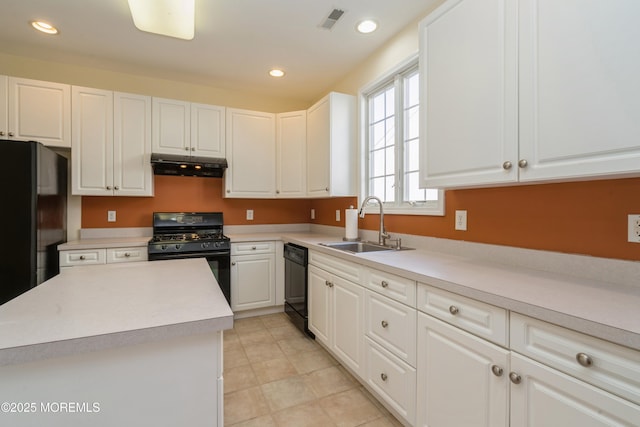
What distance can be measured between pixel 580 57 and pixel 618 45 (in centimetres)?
10

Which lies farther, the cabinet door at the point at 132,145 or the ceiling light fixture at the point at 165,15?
the cabinet door at the point at 132,145

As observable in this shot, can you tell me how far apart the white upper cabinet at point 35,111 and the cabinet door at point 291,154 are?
6.49 feet

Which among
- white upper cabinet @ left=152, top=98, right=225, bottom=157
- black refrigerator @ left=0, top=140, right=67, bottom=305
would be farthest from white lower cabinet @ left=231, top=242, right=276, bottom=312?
black refrigerator @ left=0, top=140, right=67, bottom=305

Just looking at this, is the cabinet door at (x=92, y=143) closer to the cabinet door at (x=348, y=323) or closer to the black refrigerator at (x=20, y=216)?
the black refrigerator at (x=20, y=216)

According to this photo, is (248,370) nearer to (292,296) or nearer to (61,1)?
(292,296)

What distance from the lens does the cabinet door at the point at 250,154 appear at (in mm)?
3279

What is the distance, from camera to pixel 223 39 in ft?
8.17

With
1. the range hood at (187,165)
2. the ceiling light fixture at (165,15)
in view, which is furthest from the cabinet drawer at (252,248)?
the ceiling light fixture at (165,15)

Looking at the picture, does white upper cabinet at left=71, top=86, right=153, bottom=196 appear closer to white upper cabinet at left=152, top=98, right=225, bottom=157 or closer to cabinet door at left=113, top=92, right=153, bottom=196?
cabinet door at left=113, top=92, right=153, bottom=196

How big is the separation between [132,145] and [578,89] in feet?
10.9

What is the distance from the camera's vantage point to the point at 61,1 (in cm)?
201

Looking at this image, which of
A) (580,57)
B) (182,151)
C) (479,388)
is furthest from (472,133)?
(182,151)

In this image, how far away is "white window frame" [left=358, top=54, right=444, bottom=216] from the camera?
2.14 metres

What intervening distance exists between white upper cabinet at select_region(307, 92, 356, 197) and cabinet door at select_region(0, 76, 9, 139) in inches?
106
